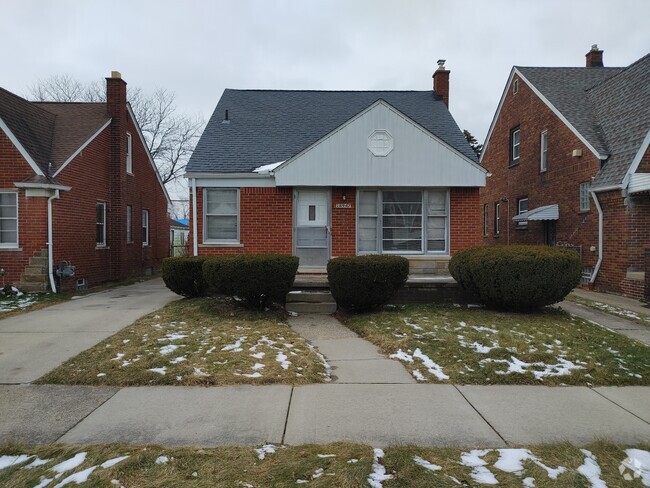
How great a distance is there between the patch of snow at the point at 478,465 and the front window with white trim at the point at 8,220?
1316cm

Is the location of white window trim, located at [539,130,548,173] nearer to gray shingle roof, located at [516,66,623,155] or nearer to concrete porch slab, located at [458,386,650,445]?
gray shingle roof, located at [516,66,623,155]

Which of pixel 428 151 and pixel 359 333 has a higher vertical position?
pixel 428 151

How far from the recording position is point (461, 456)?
3242 mm

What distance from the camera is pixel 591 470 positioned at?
9.95 feet

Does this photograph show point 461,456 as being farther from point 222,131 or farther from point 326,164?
point 222,131

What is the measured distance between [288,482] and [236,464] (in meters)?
0.46

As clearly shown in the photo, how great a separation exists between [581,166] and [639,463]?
12774 mm

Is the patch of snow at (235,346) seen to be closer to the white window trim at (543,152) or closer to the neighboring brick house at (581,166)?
the neighboring brick house at (581,166)

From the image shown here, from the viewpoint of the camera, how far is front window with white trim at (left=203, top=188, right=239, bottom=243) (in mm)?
11781

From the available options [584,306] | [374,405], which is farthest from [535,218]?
[374,405]

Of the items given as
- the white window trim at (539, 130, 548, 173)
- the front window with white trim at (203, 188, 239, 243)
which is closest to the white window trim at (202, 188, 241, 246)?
the front window with white trim at (203, 188, 239, 243)

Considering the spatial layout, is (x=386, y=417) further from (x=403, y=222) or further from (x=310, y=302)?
(x=403, y=222)

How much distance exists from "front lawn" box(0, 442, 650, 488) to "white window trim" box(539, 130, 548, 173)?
14.8 m

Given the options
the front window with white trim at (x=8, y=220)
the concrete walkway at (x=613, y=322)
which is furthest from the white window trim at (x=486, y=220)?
the front window with white trim at (x=8, y=220)
